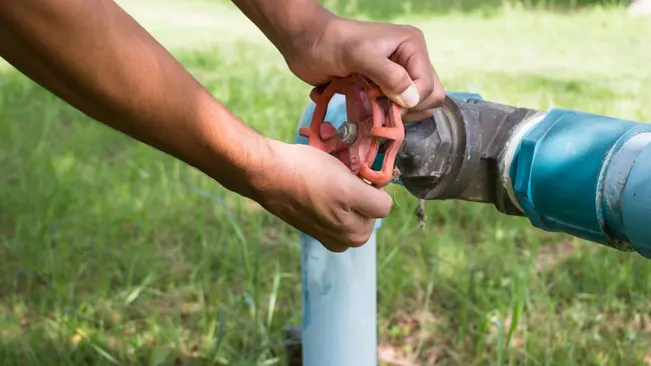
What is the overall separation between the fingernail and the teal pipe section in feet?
0.57

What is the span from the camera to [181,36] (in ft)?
13.9

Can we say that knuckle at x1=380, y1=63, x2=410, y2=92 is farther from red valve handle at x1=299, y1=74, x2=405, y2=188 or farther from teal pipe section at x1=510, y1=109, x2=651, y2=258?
teal pipe section at x1=510, y1=109, x2=651, y2=258

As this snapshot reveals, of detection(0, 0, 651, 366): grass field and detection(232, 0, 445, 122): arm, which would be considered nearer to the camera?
detection(232, 0, 445, 122): arm

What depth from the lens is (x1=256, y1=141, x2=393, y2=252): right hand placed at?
0.97 meters

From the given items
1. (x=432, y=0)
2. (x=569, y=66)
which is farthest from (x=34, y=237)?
(x=432, y=0)

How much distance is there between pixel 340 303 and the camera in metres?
1.20

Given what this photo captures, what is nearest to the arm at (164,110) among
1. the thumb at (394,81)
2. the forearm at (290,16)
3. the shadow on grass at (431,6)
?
the thumb at (394,81)

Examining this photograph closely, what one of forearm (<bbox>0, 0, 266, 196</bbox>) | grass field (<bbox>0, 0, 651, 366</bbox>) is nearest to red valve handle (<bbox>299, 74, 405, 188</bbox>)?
forearm (<bbox>0, 0, 266, 196</bbox>)

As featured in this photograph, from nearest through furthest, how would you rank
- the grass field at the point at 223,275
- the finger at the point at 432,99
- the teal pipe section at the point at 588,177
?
1. the teal pipe section at the point at 588,177
2. the finger at the point at 432,99
3. the grass field at the point at 223,275

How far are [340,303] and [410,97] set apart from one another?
1.12 ft

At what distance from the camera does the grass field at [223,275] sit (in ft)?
4.92

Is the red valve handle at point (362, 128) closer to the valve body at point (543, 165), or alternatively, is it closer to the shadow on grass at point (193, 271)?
the valve body at point (543, 165)

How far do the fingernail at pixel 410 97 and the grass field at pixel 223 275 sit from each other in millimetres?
491

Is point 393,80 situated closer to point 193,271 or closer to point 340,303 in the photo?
point 340,303
